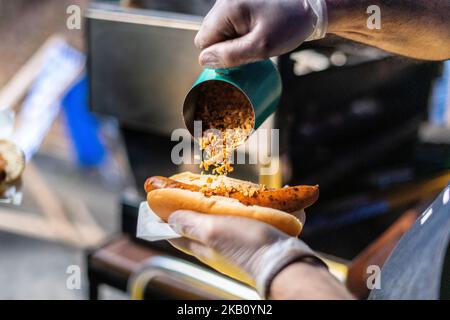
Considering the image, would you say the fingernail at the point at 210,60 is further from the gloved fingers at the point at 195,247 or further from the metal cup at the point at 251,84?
the gloved fingers at the point at 195,247

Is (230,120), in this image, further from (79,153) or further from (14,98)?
(79,153)

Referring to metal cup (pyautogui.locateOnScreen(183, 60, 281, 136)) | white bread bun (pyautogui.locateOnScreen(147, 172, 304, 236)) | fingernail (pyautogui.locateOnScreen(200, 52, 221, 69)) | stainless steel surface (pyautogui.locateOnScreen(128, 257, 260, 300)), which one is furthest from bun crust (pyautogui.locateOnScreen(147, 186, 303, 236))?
stainless steel surface (pyautogui.locateOnScreen(128, 257, 260, 300))

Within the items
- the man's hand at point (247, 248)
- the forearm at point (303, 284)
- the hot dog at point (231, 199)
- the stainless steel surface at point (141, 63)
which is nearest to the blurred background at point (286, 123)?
the stainless steel surface at point (141, 63)

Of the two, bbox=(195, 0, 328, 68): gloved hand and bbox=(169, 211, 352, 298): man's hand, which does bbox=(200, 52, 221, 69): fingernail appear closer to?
bbox=(195, 0, 328, 68): gloved hand

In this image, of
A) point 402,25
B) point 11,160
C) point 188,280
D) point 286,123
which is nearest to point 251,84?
point 402,25
